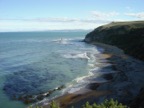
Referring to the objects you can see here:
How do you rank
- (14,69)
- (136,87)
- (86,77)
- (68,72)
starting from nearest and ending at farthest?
1. (136,87)
2. (86,77)
3. (68,72)
4. (14,69)

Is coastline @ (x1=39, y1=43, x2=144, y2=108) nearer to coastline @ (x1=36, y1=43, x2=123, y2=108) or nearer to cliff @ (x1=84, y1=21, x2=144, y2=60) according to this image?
coastline @ (x1=36, y1=43, x2=123, y2=108)

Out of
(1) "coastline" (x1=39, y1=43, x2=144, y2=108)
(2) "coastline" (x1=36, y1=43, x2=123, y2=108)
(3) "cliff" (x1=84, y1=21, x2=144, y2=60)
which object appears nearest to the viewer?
(1) "coastline" (x1=39, y1=43, x2=144, y2=108)

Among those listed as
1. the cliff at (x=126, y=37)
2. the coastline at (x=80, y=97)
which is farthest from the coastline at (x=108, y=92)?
Answer: the cliff at (x=126, y=37)

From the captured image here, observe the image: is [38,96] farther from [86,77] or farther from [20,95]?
[86,77]

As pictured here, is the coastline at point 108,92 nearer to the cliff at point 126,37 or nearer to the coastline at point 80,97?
the coastline at point 80,97

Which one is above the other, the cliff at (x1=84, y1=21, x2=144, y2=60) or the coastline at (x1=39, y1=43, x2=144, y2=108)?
the cliff at (x1=84, y1=21, x2=144, y2=60)

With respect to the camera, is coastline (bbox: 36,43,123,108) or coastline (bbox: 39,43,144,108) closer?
coastline (bbox: 39,43,144,108)

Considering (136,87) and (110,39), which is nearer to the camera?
(136,87)

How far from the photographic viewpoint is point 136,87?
119ft

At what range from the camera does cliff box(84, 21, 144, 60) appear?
236 feet

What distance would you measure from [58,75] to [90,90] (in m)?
13.4

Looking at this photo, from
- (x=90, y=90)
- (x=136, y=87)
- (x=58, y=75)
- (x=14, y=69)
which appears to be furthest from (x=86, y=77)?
(x=14, y=69)

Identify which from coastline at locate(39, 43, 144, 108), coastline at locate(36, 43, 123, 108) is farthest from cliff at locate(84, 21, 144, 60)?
coastline at locate(36, 43, 123, 108)

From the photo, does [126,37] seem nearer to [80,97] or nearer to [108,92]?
[108,92]
